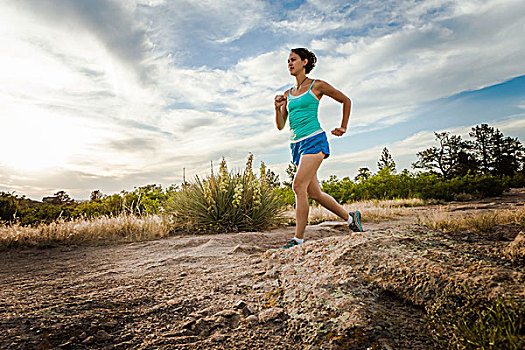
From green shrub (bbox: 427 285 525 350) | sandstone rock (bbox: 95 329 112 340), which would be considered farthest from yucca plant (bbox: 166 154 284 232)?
green shrub (bbox: 427 285 525 350)

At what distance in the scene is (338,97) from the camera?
3621 mm

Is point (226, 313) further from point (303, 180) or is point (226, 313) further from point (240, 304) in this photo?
point (303, 180)

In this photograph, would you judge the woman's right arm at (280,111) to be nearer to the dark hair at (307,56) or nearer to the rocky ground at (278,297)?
the dark hair at (307,56)

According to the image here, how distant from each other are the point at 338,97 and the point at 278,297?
2.43m

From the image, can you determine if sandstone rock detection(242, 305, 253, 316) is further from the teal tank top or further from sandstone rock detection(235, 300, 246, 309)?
the teal tank top

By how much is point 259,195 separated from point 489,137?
16.7 meters

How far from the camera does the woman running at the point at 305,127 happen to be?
343 centimetres

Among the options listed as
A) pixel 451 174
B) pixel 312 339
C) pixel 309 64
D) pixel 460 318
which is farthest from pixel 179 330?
pixel 451 174

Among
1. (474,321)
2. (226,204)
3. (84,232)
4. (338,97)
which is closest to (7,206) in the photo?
(84,232)

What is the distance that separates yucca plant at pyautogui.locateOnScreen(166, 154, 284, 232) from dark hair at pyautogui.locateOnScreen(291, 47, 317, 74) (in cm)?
255

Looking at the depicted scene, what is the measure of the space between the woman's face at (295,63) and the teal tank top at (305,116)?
32cm

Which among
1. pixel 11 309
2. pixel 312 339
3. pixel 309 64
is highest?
pixel 309 64

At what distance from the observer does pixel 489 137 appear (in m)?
17.1

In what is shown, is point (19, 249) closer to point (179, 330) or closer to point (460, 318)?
point (179, 330)
